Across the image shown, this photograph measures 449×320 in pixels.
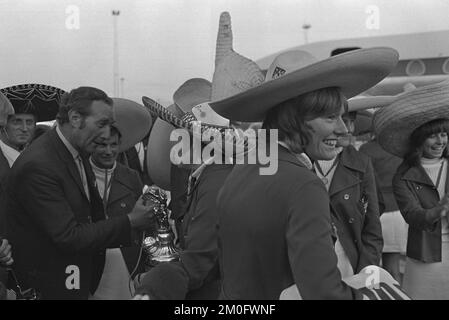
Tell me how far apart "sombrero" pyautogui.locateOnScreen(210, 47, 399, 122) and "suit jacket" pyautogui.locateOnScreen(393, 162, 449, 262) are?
5.23ft

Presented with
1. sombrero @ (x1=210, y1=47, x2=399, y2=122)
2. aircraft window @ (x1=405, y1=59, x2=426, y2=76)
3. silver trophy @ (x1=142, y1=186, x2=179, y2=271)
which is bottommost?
silver trophy @ (x1=142, y1=186, x2=179, y2=271)

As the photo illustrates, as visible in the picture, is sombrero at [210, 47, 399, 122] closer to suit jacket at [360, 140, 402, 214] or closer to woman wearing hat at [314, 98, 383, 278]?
woman wearing hat at [314, 98, 383, 278]

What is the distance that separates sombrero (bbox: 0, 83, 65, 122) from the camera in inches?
160

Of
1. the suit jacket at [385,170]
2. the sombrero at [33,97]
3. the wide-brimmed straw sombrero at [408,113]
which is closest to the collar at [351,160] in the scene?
the wide-brimmed straw sombrero at [408,113]

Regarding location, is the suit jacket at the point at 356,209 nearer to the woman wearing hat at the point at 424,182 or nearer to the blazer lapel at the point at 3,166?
the woman wearing hat at the point at 424,182

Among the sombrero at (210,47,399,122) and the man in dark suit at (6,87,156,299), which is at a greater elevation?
the sombrero at (210,47,399,122)

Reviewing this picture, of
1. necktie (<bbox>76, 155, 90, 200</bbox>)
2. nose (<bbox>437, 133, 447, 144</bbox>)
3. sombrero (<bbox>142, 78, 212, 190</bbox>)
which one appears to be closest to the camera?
necktie (<bbox>76, 155, 90, 200</bbox>)

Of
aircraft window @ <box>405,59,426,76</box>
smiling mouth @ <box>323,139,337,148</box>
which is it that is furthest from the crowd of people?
aircraft window @ <box>405,59,426,76</box>

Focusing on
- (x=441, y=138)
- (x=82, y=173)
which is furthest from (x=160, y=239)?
(x=441, y=138)

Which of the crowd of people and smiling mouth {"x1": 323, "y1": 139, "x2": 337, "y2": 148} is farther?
smiling mouth {"x1": 323, "y1": 139, "x2": 337, "y2": 148}

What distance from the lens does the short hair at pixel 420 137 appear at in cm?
357
